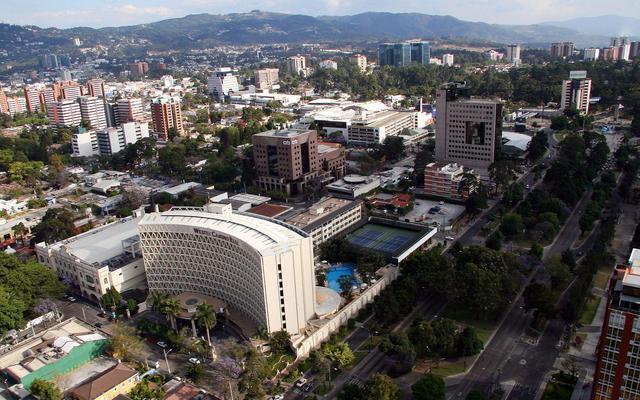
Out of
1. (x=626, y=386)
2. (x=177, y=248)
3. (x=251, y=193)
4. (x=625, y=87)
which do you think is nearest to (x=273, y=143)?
(x=251, y=193)

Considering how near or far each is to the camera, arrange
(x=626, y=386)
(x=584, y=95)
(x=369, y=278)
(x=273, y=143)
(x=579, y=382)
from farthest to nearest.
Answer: (x=584, y=95) < (x=273, y=143) < (x=369, y=278) < (x=579, y=382) < (x=626, y=386)

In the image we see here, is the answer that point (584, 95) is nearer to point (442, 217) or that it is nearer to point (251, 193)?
point (442, 217)

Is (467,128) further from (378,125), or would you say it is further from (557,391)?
(557,391)

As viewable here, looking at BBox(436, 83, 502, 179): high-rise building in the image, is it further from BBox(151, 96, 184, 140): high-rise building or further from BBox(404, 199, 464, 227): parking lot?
BBox(151, 96, 184, 140): high-rise building

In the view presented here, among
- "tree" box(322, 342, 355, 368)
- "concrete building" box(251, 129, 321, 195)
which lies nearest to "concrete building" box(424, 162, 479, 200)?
"concrete building" box(251, 129, 321, 195)

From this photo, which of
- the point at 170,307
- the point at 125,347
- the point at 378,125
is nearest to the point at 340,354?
the point at 170,307

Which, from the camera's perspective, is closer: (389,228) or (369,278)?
(369,278)

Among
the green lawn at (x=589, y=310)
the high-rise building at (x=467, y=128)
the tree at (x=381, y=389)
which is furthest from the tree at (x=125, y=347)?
the high-rise building at (x=467, y=128)
